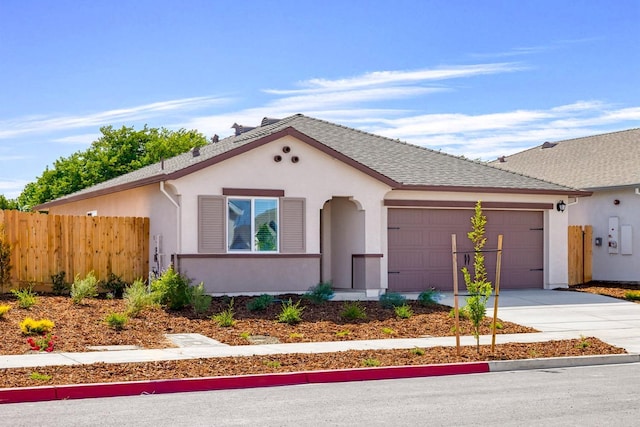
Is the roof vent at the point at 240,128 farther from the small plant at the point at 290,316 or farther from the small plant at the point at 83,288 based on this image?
the small plant at the point at 290,316

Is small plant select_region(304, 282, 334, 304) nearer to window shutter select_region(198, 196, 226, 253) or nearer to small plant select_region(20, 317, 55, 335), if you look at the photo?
window shutter select_region(198, 196, 226, 253)

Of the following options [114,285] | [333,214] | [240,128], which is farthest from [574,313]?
[240,128]

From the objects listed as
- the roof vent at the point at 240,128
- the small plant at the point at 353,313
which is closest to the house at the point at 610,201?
the small plant at the point at 353,313

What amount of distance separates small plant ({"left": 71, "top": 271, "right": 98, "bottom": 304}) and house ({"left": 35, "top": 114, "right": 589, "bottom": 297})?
1.92 metres

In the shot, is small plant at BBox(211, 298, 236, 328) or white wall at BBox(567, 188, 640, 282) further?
white wall at BBox(567, 188, 640, 282)

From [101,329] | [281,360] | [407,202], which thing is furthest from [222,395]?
[407,202]

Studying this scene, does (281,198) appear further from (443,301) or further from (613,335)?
(613,335)

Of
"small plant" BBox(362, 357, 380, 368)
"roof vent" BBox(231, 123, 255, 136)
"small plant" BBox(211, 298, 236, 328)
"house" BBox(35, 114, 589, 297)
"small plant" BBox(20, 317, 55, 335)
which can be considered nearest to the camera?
"small plant" BBox(362, 357, 380, 368)

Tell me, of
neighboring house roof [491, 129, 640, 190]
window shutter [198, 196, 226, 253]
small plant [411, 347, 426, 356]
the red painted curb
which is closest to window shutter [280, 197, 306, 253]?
window shutter [198, 196, 226, 253]

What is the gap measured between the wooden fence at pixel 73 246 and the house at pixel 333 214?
2.06 ft

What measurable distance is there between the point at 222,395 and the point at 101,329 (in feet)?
20.3

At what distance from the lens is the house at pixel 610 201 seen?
95.7 feet

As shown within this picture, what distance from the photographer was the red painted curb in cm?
1112

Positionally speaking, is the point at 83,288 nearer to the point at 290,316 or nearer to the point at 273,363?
the point at 290,316
